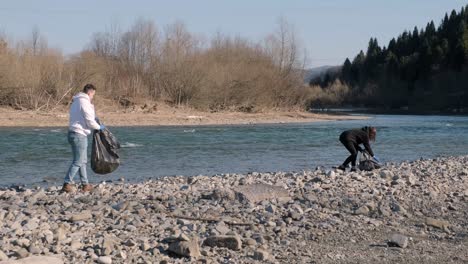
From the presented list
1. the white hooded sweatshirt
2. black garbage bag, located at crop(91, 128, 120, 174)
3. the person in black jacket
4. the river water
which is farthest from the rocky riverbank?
→ the river water

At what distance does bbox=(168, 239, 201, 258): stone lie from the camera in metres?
6.16

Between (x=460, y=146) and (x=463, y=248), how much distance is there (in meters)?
20.3

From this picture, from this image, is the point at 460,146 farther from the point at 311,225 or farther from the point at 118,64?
the point at 118,64

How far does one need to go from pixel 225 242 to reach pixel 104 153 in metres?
4.55

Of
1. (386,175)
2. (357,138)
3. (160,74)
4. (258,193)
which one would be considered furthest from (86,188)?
(160,74)

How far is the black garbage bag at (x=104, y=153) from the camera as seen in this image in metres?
10.5

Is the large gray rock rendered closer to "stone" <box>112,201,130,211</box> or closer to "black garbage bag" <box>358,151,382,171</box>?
"stone" <box>112,201,130,211</box>

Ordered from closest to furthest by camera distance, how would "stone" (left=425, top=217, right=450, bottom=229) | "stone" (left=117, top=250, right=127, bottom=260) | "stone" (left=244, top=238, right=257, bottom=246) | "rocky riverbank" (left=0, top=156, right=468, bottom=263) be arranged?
"stone" (left=117, top=250, right=127, bottom=260) → "rocky riverbank" (left=0, top=156, right=468, bottom=263) → "stone" (left=244, top=238, right=257, bottom=246) → "stone" (left=425, top=217, right=450, bottom=229)

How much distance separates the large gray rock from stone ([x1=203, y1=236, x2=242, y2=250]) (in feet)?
8.39

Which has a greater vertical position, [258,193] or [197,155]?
[258,193]

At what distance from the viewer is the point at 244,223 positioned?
298 inches

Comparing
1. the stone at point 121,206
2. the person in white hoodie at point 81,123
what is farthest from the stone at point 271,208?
the person in white hoodie at point 81,123

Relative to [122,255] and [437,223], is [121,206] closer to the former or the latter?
[122,255]

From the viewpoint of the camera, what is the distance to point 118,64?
60125 mm
